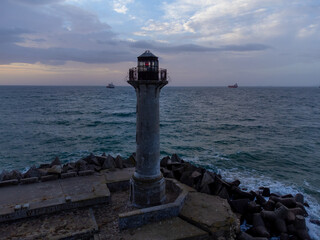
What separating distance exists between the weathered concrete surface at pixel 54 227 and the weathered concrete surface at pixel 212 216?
3.60 meters

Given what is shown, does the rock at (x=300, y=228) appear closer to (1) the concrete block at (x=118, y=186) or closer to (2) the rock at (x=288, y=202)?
(2) the rock at (x=288, y=202)

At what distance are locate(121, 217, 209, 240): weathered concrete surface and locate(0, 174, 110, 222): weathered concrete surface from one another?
8.29ft

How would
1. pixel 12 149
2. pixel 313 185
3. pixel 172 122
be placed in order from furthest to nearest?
pixel 172 122, pixel 12 149, pixel 313 185

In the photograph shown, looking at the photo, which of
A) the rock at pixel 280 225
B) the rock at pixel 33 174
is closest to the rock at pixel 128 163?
the rock at pixel 33 174

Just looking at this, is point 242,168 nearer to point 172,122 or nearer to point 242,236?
point 242,236

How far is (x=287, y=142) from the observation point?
2828 cm

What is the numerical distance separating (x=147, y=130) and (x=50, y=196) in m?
5.19

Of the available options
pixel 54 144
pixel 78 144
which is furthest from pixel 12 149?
pixel 78 144

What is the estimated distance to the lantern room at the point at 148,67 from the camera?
932 cm

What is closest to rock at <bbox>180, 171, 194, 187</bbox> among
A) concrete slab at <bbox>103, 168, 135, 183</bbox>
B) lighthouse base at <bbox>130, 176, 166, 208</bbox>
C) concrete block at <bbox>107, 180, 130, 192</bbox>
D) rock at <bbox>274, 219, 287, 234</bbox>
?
lighthouse base at <bbox>130, 176, 166, 208</bbox>

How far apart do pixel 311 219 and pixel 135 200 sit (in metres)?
9.38

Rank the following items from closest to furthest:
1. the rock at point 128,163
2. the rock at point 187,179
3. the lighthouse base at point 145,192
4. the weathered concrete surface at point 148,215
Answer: the weathered concrete surface at point 148,215 < the lighthouse base at point 145,192 < the rock at point 187,179 < the rock at point 128,163

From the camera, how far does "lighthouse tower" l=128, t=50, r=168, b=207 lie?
9.38 m

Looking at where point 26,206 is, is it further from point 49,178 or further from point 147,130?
point 147,130
